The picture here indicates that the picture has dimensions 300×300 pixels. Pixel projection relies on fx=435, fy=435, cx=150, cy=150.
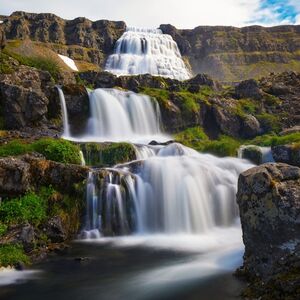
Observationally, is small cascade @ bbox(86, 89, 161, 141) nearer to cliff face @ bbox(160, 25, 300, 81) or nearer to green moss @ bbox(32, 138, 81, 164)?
green moss @ bbox(32, 138, 81, 164)

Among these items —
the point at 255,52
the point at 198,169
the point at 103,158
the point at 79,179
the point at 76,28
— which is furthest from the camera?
the point at 255,52

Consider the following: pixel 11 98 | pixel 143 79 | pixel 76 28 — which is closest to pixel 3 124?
pixel 11 98

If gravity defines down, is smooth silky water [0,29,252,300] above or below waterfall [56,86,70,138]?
below

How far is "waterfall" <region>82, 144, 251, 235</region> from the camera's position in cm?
1975

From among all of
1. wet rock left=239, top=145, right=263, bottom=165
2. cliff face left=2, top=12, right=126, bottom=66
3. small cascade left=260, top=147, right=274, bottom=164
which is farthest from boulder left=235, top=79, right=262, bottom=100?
cliff face left=2, top=12, right=126, bottom=66

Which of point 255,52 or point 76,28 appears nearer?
point 76,28

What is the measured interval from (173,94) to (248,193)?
1268 inches

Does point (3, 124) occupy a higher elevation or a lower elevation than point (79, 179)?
higher

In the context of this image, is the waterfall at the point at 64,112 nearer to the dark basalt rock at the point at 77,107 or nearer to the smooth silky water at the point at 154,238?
the dark basalt rock at the point at 77,107

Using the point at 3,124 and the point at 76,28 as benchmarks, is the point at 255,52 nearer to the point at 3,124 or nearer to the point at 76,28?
the point at 76,28

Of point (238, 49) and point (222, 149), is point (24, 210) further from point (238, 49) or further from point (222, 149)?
point (238, 49)

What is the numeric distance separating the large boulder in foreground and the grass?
504 inches

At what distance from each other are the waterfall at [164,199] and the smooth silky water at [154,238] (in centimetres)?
5

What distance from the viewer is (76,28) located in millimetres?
106812
